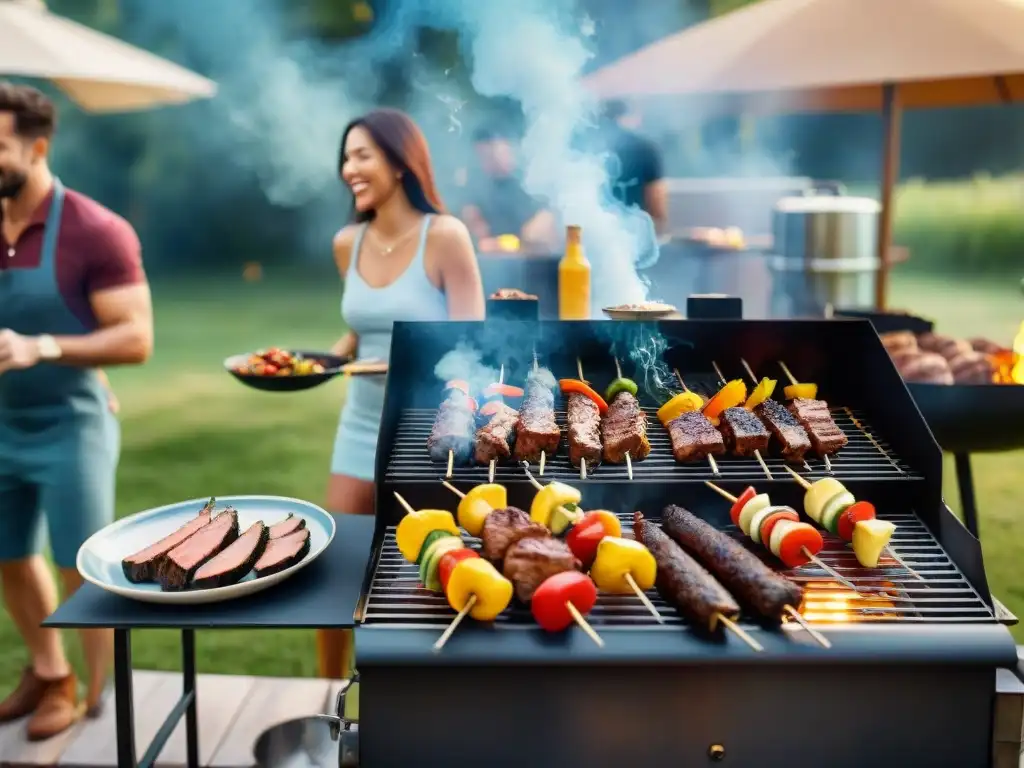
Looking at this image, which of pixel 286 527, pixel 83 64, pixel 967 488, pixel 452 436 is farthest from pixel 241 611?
pixel 83 64

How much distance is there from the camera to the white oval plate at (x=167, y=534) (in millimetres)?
2148

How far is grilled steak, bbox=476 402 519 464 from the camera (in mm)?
2650

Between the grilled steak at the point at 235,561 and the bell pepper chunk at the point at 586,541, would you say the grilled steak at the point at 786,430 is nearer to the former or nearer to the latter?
the bell pepper chunk at the point at 586,541

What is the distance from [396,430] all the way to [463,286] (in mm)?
1171

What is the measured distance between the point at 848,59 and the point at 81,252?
4.80m

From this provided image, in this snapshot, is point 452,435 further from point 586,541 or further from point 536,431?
point 586,541

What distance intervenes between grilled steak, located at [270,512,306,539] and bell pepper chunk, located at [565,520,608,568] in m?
0.77

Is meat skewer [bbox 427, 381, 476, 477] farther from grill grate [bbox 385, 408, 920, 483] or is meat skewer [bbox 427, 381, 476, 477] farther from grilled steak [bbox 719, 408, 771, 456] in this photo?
grilled steak [bbox 719, 408, 771, 456]

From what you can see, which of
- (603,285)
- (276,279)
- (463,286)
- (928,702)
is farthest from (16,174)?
(276,279)

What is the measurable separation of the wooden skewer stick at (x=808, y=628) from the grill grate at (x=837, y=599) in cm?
6

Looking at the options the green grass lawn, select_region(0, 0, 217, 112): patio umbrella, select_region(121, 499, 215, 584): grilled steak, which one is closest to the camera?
select_region(121, 499, 215, 584): grilled steak

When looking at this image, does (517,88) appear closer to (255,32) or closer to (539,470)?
(539,470)

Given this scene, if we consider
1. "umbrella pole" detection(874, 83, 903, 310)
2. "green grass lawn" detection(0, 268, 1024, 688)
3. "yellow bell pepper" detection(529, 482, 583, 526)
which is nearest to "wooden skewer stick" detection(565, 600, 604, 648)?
"yellow bell pepper" detection(529, 482, 583, 526)

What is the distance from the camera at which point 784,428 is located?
8.94ft
